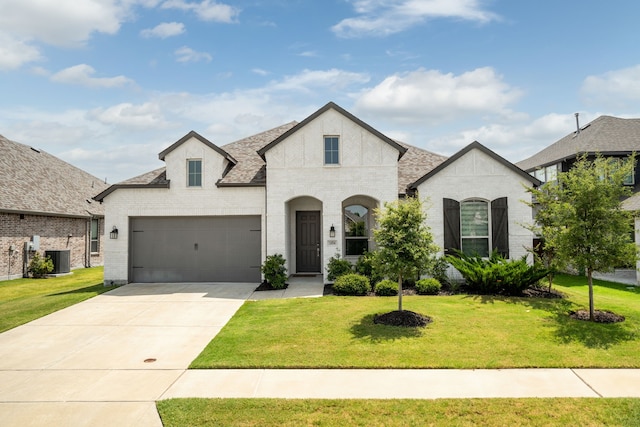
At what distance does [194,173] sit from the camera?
1526 centimetres

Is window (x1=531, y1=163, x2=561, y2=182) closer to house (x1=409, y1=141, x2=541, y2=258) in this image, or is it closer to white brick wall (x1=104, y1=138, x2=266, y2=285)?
house (x1=409, y1=141, x2=541, y2=258)

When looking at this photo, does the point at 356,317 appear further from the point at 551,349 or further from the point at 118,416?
the point at 118,416

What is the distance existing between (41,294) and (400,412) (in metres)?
14.1

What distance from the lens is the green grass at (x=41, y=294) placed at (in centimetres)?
1059

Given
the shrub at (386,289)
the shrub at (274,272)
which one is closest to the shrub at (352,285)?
the shrub at (386,289)

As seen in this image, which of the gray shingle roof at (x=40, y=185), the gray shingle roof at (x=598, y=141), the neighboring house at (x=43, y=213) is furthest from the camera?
the gray shingle roof at (x=598, y=141)

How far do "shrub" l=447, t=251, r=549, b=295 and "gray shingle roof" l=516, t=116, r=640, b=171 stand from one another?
1040 centimetres

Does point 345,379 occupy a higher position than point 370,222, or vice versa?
point 370,222

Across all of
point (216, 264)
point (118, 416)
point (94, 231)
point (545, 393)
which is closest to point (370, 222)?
point (216, 264)

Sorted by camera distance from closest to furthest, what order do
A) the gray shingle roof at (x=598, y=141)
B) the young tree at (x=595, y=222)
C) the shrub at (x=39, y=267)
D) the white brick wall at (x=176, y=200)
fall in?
the young tree at (x=595, y=222) < the white brick wall at (x=176, y=200) < the shrub at (x=39, y=267) < the gray shingle roof at (x=598, y=141)

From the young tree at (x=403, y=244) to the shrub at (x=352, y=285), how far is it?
3.17 m

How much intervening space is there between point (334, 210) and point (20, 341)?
9651mm

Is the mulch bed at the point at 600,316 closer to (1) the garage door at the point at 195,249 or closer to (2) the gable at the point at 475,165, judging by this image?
(2) the gable at the point at 475,165

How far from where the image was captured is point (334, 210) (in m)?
14.5
